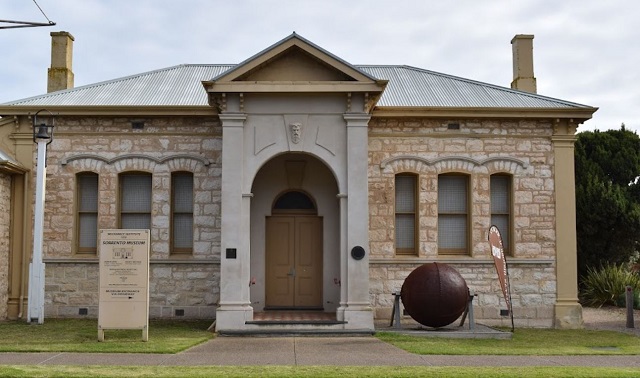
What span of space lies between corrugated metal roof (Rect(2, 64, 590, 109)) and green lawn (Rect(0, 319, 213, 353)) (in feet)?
17.3

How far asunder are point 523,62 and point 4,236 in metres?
14.3

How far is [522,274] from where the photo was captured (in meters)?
16.8

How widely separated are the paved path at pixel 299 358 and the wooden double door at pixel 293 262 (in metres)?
4.58

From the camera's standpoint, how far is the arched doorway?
55.8 ft

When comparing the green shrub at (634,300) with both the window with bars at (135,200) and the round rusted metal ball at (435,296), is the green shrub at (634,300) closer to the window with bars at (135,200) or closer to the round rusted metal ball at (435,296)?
the round rusted metal ball at (435,296)

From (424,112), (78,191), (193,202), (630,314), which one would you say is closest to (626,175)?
(630,314)

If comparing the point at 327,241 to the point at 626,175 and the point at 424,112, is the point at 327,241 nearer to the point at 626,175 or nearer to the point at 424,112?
the point at 424,112

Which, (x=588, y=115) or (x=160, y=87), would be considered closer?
(x=588, y=115)

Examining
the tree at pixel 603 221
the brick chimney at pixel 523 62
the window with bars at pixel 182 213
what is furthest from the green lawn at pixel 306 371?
the tree at pixel 603 221

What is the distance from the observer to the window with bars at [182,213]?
17125 millimetres

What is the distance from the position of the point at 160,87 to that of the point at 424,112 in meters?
7.17

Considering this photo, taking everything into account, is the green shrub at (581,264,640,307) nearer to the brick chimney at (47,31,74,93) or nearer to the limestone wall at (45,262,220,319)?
the limestone wall at (45,262,220,319)

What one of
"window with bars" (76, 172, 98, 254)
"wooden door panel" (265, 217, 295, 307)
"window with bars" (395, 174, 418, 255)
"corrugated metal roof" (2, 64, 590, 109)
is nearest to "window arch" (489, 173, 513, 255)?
"corrugated metal roof" (2, 64, 590, 109)

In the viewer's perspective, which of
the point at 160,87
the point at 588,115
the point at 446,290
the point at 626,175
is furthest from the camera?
the point at 626,175
